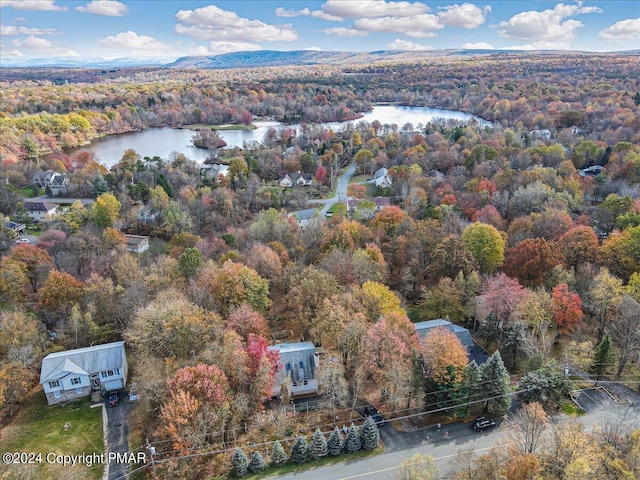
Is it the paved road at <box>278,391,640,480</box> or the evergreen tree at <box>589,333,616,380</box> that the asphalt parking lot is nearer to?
the paved road at <box>278,391,640,480</box>

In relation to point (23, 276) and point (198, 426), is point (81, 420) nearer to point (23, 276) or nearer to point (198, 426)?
point (198, 426)

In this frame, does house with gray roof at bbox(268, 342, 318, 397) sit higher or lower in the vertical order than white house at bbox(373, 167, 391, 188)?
lower

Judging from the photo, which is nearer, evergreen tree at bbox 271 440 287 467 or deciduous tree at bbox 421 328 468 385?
evergreen tree at bbox 271 440 287 467

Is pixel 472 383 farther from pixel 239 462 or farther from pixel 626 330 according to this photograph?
pixel 239 462

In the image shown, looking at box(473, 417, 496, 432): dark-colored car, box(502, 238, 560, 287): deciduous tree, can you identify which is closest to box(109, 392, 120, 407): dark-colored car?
box(473, 417, 496, 432): dark-colored car

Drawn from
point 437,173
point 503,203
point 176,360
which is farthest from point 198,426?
point 437,173

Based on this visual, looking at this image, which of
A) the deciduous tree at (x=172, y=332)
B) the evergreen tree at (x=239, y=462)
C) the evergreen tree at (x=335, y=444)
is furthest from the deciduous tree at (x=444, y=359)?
the deciduous tree at (x=172, y=332)
